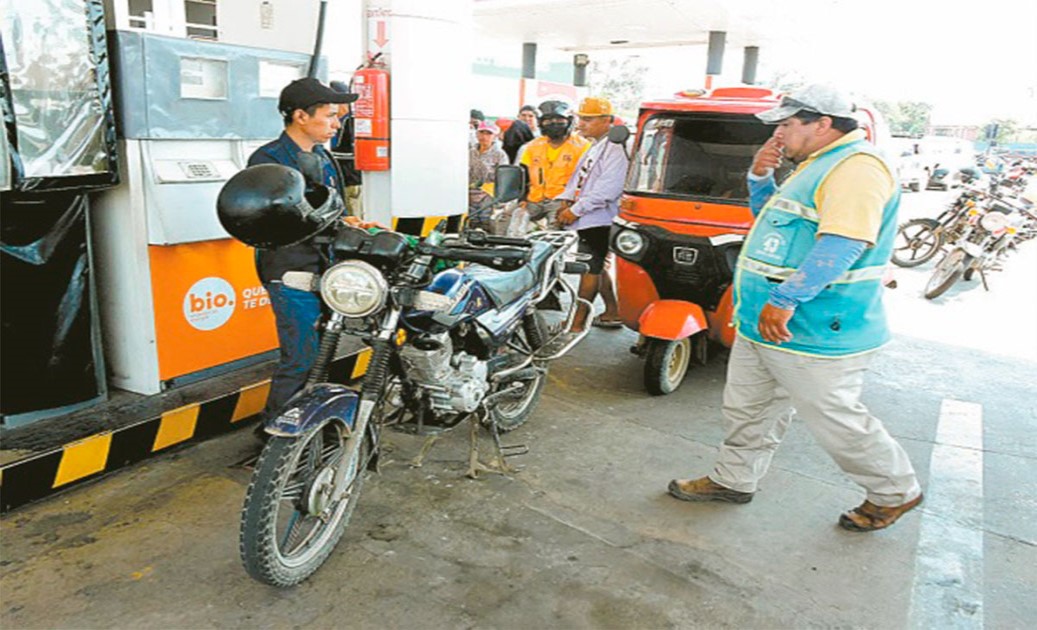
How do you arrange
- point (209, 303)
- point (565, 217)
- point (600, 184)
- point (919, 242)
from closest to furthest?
point (209, 303)
point (600, 184)
point (565, 217)
point (919, 242)

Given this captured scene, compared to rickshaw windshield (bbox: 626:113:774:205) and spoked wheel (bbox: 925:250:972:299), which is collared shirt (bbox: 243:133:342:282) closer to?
rickshaw windshield (bbox: 626:113:774:205)

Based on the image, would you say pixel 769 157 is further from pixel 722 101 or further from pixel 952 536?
pixel 952 536

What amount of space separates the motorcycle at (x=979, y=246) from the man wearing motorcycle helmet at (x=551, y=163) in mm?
4698

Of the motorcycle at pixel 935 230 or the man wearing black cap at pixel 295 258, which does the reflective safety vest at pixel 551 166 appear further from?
the motorcycle at pixel 935 230

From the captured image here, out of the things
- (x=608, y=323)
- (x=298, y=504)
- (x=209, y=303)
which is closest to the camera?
(x=298, y=504)

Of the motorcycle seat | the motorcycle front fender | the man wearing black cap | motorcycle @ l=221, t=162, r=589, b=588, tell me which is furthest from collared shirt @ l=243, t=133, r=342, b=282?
the motorcycle front fender

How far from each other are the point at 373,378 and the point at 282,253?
96 cm

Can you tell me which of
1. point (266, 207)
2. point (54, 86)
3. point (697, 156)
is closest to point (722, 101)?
point (697, 156)

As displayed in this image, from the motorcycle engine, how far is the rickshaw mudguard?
1.51m

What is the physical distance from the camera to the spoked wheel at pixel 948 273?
7977mm

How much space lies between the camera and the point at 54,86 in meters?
3.23

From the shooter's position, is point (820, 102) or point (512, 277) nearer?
point (820, 102)

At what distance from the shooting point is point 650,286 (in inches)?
188

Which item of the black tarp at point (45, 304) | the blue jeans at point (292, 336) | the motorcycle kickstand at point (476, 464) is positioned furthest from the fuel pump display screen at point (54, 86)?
the motorcycle kickstand at point (476, 464)
